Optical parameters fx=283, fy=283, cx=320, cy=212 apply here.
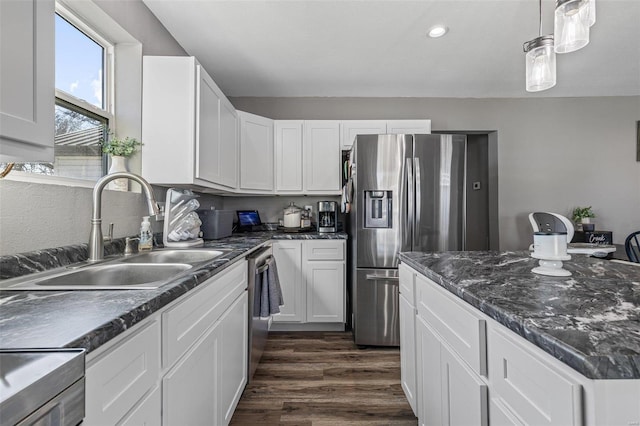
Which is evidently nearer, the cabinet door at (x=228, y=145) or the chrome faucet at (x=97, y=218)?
the chrome faucet at (x=97, y=218)

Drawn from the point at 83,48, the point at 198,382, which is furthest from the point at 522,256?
the point at 83,48

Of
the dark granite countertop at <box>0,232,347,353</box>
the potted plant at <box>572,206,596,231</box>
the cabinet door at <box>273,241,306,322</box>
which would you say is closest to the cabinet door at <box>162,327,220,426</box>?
the dark granite countertop at <box>0,232,347,353</box>

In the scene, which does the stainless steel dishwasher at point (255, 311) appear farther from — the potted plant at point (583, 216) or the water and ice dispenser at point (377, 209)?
the potted plant at point (583, 216)

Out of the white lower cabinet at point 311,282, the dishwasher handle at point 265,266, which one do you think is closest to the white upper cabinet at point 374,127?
the white lower cabinet at point 311,282

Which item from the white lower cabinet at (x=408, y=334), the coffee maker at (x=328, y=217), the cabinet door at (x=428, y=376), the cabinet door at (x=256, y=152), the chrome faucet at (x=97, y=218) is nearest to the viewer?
the cabinet door at (x=428, y=376)

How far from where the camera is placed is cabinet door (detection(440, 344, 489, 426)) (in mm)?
798

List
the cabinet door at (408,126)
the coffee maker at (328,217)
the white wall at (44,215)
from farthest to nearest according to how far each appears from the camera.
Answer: the cabinet door at (408,126)
the coffee maker at (328,217)
the white wall at (44,215)

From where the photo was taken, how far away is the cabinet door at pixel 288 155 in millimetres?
3107

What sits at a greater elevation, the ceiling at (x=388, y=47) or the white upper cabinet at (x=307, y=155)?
the ceiling at (x=388, y=47)

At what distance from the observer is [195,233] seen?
6.55 ft

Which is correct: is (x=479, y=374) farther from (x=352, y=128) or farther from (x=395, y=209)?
(x=352, y=128)

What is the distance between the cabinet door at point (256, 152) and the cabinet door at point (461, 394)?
232 centimetres

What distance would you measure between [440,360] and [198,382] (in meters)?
0.93

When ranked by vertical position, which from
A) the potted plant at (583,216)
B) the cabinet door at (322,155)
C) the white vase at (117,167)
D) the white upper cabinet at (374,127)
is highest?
the white upper cabinet at (374,127)
